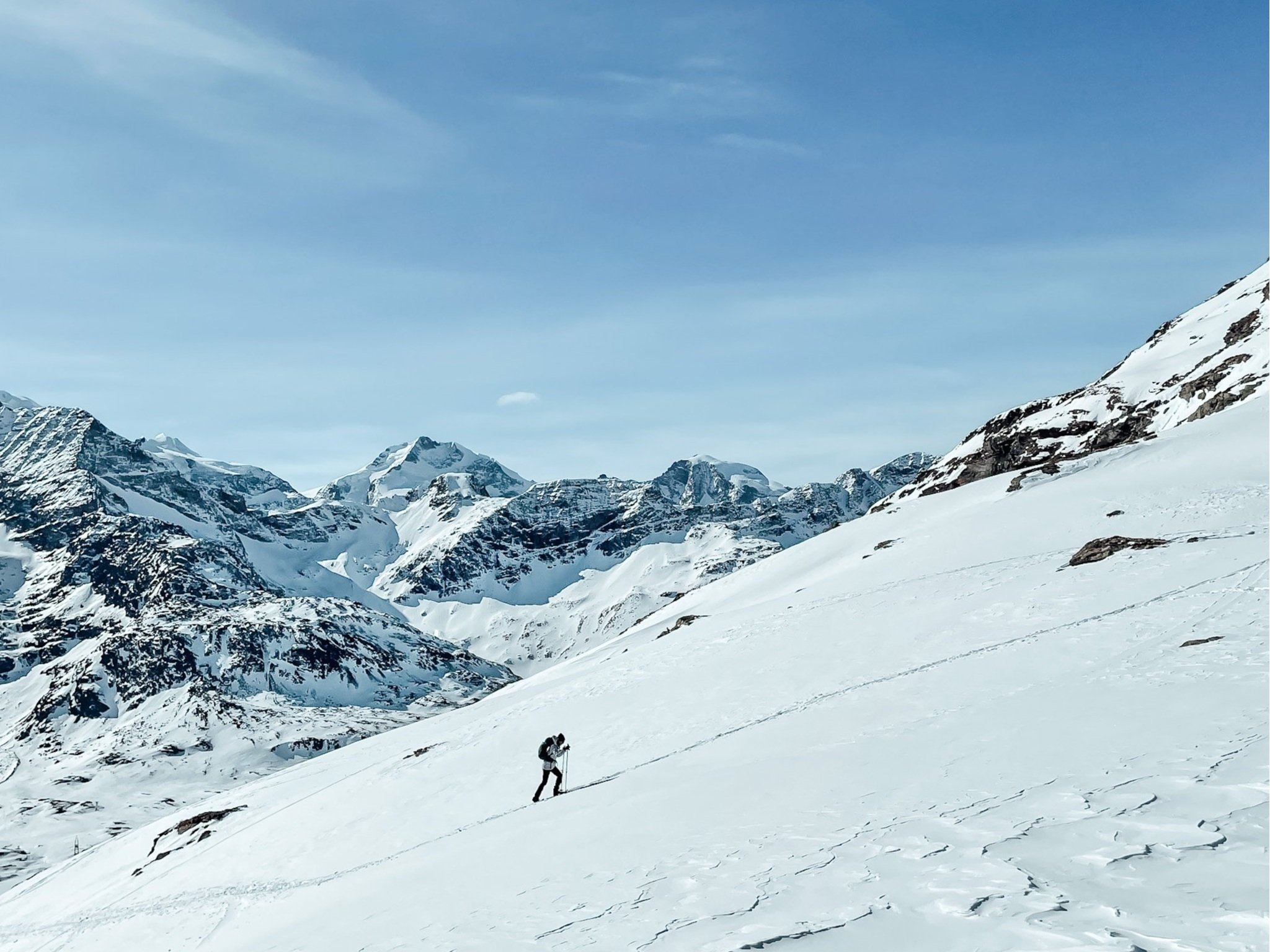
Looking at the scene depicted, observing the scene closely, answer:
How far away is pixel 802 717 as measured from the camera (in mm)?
23016

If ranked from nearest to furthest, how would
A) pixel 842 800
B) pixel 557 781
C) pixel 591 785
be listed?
pixel 842 800, pixel 591 785, pixel 557 781

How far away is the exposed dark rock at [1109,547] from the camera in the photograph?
3638cm

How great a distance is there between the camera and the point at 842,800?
14.1 meters

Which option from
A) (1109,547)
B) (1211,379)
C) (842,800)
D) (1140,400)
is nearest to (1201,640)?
(842,800)

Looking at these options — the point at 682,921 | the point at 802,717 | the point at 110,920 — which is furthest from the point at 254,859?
the point at 682,921

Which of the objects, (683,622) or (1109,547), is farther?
(683,622)

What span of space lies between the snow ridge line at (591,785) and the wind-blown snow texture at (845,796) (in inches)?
7.6

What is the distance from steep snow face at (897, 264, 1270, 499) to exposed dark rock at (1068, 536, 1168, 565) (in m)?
33.9

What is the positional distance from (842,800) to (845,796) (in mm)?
165

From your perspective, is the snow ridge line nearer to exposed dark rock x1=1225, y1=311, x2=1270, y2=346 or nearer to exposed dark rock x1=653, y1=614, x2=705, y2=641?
exposed dark rock x1=653, y1=614, x2=705, y2=641

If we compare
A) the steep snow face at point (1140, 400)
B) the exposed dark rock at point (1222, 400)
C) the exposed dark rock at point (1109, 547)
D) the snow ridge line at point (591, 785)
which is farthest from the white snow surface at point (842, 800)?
the steep snow face at point (1140, 400)

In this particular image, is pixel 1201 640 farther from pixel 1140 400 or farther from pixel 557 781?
pixel 1140 400

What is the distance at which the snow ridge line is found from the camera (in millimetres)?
21781

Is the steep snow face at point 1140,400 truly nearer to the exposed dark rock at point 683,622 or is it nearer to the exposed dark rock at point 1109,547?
the exposed dark rock at point 683,622
